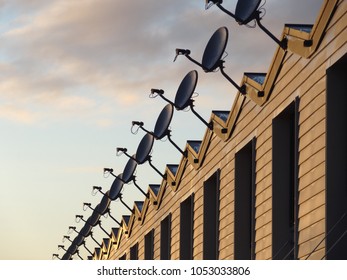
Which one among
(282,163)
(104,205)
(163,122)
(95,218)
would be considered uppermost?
(95,218)

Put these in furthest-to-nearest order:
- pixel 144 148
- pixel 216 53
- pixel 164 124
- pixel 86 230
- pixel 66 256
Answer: pixel 66 256, pixel 86 230, pixel 144 148, pixel 164 124, pixel 216 53

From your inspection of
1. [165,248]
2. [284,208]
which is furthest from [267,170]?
[165,248]

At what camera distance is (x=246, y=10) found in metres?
25.8

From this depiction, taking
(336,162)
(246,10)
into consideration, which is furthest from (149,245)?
(336,162)

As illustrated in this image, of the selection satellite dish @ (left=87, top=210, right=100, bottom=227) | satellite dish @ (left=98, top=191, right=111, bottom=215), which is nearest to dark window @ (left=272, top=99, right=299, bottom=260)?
satellite dish @ (left=98, top=191, right=111, bottom=215)

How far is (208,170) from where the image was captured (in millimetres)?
35062

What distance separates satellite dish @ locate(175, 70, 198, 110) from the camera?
3303 centimetres

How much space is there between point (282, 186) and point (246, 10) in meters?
4.63

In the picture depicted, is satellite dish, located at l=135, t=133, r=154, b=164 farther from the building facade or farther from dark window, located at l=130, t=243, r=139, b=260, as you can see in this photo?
dark window, located at l=130, t=243, r=139, b=260

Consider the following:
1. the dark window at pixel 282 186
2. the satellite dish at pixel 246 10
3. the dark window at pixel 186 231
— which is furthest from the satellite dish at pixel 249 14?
the dark window at pixel 186 231

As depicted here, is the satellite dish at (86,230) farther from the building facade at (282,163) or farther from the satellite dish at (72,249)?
the building facade at (282,163)

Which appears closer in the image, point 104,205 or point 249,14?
point 249,14

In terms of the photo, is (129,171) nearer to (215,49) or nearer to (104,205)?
(104,205)
